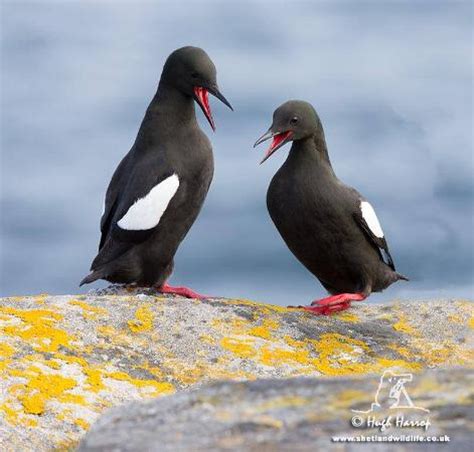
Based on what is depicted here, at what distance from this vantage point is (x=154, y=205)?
308 inches

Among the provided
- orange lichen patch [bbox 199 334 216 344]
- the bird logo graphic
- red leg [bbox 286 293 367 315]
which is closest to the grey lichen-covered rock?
the bird logo graphic

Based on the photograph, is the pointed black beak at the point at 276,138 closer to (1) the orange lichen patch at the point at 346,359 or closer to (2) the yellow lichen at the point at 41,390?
(1) the orange lichen patch at the point at 346,359

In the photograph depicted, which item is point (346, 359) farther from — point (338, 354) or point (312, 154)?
point (312, 154)

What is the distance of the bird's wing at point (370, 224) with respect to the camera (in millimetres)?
8352

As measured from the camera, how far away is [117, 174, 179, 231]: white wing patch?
783 centimetres

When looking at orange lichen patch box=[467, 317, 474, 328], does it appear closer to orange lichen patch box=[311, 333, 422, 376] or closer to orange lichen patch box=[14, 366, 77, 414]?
orange lichen patch box=[311, 333, 422, 376]

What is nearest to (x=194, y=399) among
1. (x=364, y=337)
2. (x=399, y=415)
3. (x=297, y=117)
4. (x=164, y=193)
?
(x=399, y=415)

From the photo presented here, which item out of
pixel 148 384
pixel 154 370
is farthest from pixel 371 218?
pixel 148 384

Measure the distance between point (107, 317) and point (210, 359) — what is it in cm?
80

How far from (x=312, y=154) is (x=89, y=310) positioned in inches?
119

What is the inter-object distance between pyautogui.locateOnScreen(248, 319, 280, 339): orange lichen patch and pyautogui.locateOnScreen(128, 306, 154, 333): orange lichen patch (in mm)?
635

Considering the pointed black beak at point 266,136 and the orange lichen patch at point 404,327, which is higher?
the pointed black beak at point 266,136

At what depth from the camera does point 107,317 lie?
19.9ft

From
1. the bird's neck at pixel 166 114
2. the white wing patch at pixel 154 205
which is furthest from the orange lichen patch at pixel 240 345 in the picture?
the bird's neck at pixel 166 114
